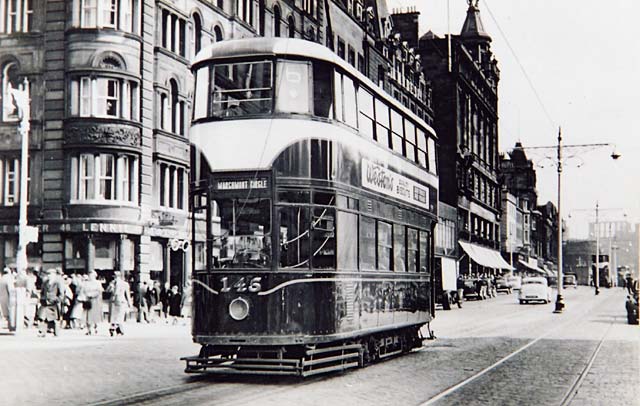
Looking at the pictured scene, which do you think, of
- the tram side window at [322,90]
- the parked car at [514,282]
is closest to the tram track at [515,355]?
the tram side window at [322,90]

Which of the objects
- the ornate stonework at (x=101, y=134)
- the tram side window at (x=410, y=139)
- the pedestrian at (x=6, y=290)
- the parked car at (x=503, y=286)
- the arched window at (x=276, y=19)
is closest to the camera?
the tram side window at (x=410, y=139)

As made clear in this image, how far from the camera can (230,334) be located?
13656 millimetres

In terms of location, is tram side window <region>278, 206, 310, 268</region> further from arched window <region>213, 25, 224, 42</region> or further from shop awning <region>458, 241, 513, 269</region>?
shop awning <region>458, 241, 513, 269</region>

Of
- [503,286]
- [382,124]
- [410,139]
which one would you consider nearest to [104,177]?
[410,139]

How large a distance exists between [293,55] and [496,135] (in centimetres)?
8707

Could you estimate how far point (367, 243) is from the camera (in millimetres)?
15812

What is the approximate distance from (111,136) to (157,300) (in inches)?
236

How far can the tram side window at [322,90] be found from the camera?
14.4m

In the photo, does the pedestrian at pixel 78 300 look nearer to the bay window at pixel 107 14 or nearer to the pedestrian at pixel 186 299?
the pedestrian at pixel 186 299

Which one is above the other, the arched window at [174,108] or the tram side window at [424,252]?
the arched window at [174,108]

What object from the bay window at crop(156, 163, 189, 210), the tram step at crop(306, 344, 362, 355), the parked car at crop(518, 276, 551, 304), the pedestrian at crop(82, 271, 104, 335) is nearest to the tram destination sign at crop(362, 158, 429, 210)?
the tram step at crop(306, 344, 362, 355)

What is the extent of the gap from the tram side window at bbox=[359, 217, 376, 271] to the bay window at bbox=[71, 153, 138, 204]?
16.8 metres

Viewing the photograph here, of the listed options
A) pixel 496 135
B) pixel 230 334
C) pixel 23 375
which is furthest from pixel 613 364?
pixel 496 135

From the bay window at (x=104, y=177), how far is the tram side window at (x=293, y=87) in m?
17.8
